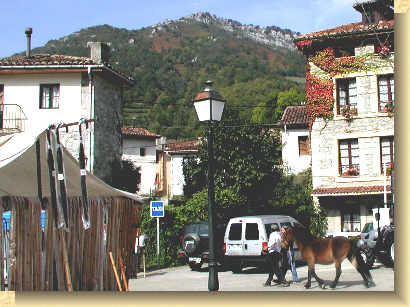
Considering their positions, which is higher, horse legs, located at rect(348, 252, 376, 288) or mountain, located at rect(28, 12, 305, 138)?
mountain, located at rect(28, 12, 305, 138)

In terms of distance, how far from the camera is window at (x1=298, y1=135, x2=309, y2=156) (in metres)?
31.8

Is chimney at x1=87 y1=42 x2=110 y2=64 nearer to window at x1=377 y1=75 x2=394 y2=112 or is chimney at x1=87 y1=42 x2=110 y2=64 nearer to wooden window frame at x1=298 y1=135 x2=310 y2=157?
wooden window frame at x1=298 y1=135 x2=310 y2=157

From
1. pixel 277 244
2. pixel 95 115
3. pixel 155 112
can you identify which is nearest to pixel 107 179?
pixel 95 115

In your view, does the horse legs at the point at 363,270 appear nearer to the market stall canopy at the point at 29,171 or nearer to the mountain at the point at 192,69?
the market stall canopy at the point at 29,171

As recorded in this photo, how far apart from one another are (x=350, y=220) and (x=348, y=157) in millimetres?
2690

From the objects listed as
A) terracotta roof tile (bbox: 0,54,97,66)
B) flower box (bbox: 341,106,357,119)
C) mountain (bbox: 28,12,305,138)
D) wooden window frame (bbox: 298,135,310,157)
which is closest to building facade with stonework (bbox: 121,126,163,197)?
mountain (bbox: 28,12,305,138)

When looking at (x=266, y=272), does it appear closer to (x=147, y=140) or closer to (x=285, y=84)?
(x=147, y=140)

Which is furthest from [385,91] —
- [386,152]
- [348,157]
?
[348,157]

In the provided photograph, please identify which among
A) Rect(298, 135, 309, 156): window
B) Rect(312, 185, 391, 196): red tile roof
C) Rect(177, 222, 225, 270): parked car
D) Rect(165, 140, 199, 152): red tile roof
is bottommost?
Rect(177, 222, 225, 270): parked car

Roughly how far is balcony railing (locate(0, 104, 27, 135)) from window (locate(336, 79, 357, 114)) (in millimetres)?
13174

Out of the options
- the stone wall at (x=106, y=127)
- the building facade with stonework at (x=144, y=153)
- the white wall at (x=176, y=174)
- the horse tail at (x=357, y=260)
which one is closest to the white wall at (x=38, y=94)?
the stone wall at (x=106, y=127)

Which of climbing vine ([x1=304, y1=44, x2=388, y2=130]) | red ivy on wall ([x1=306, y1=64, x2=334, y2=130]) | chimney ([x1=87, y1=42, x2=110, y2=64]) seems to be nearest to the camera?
climbing vine ([x1=304, y1=44, x2=388, y2=130])

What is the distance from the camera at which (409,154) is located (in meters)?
7.27

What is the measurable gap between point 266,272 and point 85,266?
28.2 feet
